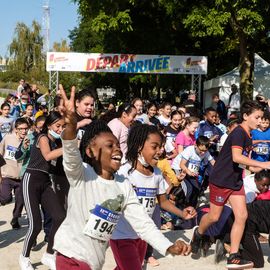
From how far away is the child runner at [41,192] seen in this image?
5.48 m

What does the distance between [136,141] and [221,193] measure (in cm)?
153

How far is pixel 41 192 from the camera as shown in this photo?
5699 millimetres

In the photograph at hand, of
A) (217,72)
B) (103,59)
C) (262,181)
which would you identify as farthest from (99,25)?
(262,181)

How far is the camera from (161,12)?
27688mm

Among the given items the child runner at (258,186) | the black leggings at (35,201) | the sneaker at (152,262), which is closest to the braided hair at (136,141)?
the black leggings at (35,201)

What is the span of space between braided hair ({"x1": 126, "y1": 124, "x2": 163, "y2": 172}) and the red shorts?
141 cm

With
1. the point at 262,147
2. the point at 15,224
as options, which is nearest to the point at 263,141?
the point at 262,147

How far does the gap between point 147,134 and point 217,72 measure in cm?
2710

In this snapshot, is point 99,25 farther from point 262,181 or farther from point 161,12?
point 262,181

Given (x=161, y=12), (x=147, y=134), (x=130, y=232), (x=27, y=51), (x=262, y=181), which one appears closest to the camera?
(x=130, y=232)

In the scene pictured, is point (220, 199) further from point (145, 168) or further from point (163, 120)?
point (163, 120)

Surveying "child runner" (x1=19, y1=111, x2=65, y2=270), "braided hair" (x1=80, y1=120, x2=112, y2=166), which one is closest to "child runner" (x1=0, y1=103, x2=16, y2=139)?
"child runner" (x1=19, y1=111, x2=65, y2=270)

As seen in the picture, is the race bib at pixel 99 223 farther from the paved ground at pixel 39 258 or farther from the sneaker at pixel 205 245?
the sneaker at pixel 205 245

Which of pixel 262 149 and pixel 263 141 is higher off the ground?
pixel 263 141
